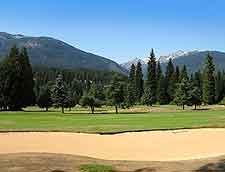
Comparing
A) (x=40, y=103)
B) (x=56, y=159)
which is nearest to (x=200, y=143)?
(x=56, y=159)

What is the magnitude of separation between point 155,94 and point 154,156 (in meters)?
109

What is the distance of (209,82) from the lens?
123375 millimetres

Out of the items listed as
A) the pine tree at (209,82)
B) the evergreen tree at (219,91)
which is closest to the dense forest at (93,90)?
the pine tree at (209,82)

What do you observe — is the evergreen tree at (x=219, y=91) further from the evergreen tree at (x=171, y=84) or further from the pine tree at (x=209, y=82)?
the pine tree at (x=209, y=82)

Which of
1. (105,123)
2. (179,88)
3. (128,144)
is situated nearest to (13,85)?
(179,88)

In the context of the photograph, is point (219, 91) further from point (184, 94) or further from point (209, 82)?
point (184, 94)

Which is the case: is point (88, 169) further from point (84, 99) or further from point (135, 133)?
point (84, 99)

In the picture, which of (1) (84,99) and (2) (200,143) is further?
(1) (84,99)

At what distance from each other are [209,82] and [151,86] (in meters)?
17.4

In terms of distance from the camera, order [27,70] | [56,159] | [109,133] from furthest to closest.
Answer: [27,70], [109,133], [56,159]

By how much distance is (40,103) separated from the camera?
115562mm

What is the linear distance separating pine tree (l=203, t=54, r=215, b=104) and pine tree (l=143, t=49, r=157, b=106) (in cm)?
1450

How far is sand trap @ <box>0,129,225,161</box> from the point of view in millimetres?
25031

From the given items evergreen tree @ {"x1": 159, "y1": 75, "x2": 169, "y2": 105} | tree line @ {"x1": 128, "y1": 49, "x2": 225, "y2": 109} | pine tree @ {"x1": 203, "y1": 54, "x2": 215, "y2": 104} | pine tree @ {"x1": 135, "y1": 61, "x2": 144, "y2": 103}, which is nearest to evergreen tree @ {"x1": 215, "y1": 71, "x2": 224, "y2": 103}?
tree line @ {"x1": 128, "y1": 49, "x2": 225, "y2": 109}
